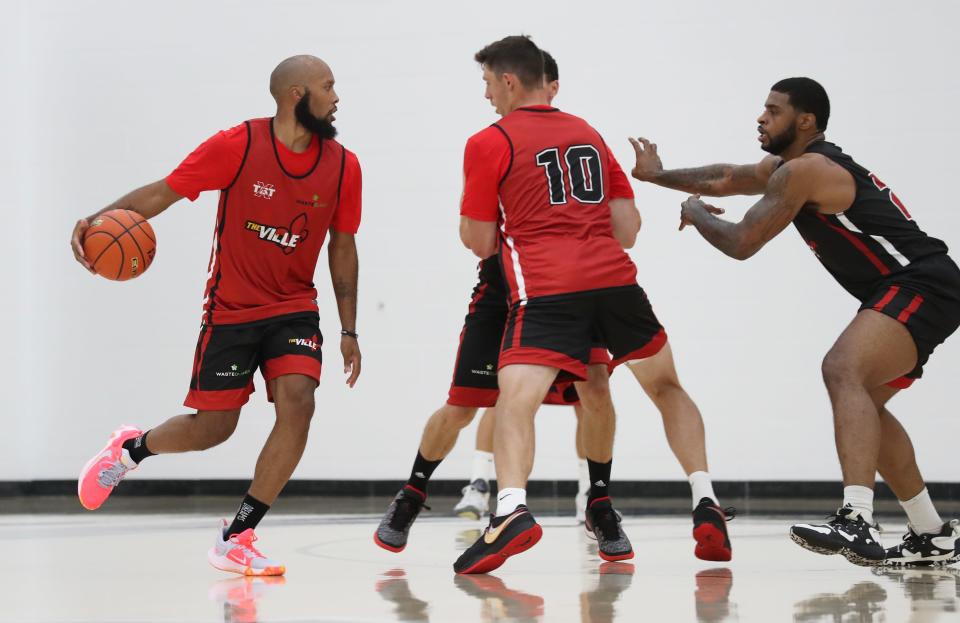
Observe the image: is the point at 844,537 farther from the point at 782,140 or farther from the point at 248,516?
the point at 248,516

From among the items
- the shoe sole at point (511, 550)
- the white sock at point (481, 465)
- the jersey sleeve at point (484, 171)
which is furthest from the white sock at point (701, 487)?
the white sock at point (481, 465)

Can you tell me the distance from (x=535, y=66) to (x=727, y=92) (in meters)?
4.33

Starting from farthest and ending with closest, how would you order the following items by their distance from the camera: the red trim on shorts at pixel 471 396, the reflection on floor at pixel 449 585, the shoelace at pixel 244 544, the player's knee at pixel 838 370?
the red trim on shorts at pixel 471 396
the shoelace at pixel 244 544
the player's knee at pixel 838 370
the reflection on floor at pixel 449 585

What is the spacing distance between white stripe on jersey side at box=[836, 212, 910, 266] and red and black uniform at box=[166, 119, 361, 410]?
1872 mm

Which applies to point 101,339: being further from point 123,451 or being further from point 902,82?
point 902,82

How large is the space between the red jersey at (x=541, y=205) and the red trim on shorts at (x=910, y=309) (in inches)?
36.2

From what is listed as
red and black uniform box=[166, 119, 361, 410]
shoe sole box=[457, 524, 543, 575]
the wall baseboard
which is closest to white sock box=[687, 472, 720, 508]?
shoe sole box=[457, 524, 543, 575]

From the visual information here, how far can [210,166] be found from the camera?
14.6 ft

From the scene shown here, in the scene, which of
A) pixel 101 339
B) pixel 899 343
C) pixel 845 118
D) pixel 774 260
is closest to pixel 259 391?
pixel 101 339

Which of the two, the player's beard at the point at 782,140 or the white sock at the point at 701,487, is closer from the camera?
the white sock at the point at 701,487

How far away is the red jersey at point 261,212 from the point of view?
4477mm

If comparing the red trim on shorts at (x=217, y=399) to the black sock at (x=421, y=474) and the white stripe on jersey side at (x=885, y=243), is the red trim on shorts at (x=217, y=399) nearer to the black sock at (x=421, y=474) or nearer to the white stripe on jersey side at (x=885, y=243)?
the black sock at (x=421, y=474)

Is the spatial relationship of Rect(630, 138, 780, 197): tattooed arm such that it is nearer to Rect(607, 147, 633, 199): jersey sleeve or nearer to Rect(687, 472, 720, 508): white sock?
Rect(607, 147, 633, 199): jersey sleeve

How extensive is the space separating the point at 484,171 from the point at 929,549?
6.93 ft
